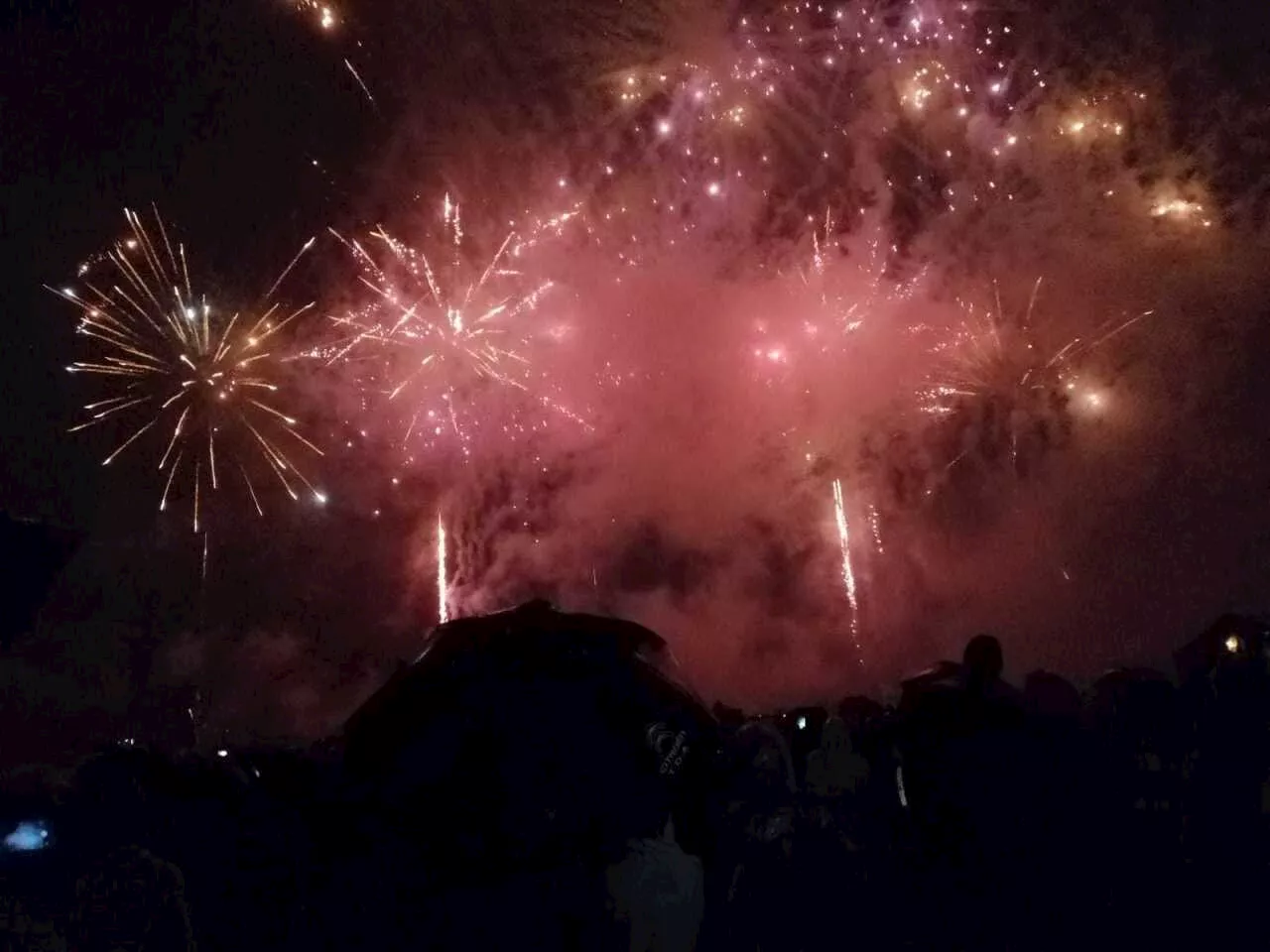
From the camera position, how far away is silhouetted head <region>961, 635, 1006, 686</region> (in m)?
3.42

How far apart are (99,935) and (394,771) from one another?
104cm

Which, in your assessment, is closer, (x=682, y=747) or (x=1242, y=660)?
(x=682, y=747)

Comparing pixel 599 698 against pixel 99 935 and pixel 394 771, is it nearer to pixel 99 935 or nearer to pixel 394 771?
Result: pixel 394 771

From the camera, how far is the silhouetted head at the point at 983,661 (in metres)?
3.42

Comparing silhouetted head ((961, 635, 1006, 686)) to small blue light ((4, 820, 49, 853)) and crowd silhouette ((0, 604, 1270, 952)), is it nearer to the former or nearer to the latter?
crowd silhouette ((0, 604, 1270, 952))

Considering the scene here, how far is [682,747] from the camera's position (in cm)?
308

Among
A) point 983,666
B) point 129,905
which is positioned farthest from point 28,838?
point 983,666

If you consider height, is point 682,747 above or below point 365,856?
above

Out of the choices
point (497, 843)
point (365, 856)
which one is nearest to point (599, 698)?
point (497, 843)

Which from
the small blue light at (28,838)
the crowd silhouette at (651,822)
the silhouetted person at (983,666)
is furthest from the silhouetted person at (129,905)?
the silhouetted person at (983,666)

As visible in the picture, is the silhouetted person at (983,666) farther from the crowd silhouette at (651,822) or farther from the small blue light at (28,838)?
the small blue light at (28,838)

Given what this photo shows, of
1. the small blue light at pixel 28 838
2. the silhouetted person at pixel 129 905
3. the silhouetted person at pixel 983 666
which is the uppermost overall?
the silhouetted person at pixel 983 666

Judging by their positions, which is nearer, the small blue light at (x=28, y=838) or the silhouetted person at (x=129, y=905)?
the silhouetted person at (x=129, y=905)

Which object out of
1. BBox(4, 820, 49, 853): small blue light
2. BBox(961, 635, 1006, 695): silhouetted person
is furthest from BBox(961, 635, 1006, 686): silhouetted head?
BBox(4, 820, 49, 853): small blue light
